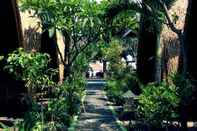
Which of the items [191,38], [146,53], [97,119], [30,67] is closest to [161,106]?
[30,67]

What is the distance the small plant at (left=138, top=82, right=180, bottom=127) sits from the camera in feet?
50.3

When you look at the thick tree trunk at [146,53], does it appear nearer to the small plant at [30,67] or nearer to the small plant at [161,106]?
the small plant at [161,106]

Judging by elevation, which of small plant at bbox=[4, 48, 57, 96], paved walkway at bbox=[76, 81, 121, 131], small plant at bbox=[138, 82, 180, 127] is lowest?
paved walkway at bbox=[76, 81, 121, 131]

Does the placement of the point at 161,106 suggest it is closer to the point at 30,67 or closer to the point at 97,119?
the point at 30,67

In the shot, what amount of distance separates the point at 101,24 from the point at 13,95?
6.45 metres

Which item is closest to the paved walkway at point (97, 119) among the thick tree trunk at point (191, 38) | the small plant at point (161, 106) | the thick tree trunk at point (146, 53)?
the small plant at point (161, 106)

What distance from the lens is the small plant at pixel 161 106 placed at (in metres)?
15.3

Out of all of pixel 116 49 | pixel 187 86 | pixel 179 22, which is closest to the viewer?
pixel 187 86

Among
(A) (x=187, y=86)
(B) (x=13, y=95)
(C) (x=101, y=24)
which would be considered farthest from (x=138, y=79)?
(A) (x=187, y=86)

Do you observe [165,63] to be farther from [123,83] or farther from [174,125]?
[174,125]

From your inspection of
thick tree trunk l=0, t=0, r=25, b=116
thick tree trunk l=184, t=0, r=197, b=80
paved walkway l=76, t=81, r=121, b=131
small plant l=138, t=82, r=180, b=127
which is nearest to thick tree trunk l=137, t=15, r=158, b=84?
paved walkway l=76, t=81, r=121, b=131

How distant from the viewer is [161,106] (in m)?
15.5

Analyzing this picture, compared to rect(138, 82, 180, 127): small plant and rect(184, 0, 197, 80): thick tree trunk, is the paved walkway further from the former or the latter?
rect(184, 0, 197, 80): thick tree trunk

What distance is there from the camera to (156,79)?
22.6 m
